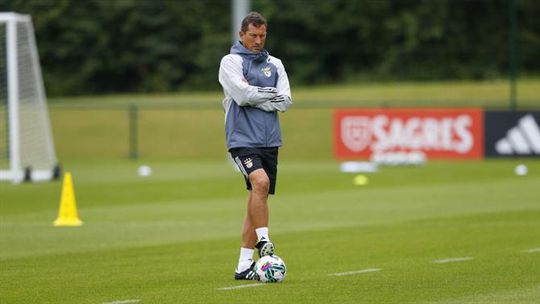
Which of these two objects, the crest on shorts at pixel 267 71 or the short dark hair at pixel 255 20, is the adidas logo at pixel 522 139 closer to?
the crest on shorts at pixel 267 71

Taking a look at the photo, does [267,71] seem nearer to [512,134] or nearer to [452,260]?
[452,260]

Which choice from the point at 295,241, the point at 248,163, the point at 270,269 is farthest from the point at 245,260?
the point at 295,241

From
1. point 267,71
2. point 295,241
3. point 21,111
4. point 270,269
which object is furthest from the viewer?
point 21,111

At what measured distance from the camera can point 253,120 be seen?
1107cm

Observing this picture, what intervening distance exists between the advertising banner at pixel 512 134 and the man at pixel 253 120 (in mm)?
22727

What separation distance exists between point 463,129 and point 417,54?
556 inches

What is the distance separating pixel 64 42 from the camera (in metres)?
45.8

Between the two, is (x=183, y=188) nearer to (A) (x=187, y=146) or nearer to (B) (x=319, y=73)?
(A) (x=187, y=146)

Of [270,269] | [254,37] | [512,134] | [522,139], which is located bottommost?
[522,139]

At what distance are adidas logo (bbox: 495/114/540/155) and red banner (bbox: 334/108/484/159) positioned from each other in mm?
614

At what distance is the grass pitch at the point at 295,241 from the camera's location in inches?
405

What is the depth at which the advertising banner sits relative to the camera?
1305 inches

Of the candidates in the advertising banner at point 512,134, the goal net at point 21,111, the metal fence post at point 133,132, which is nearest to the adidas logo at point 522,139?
the advertising banner at point 512,134

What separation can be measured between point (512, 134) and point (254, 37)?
23427 mm
